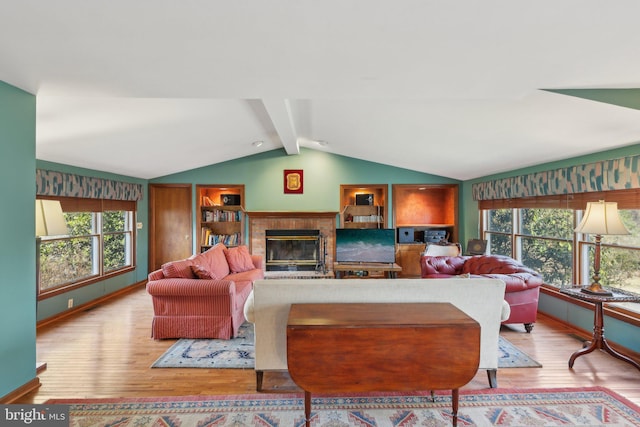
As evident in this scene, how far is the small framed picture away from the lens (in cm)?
638

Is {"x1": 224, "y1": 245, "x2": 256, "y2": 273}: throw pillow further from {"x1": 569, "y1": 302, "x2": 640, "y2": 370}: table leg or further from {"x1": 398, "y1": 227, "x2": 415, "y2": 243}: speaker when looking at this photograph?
{"x1": 569, "y1": 302, "x2": 640, "y2": 370}: table leg

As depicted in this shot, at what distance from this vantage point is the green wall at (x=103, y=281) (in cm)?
398

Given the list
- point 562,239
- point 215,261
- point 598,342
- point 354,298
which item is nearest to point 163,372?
point 354,298

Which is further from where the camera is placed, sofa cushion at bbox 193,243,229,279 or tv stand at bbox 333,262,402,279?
tv stand at bbox 333,262,402,279

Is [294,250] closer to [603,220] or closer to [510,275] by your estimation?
[510,275]

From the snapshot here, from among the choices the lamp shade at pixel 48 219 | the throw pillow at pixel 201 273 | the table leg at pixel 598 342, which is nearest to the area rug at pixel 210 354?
the throw pillow at pixel 201 273

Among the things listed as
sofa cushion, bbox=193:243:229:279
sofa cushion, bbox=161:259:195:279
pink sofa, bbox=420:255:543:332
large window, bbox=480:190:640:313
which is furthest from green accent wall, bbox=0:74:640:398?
sofa cushion, bbox=193:243:229:279

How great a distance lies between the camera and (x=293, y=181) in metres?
6.38

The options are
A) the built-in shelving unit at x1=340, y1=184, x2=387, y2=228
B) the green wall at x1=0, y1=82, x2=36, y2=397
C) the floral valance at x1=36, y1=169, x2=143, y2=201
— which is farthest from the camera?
the built-in shelving unit at x1=340, y1=184, x2=387, y2=228

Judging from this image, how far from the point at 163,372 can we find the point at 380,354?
186 centimetres

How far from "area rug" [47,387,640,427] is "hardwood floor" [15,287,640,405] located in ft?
0.38

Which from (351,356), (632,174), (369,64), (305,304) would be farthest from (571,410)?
(369,64)

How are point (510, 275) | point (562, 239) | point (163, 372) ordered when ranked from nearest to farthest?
point (163, 372) < point (510, 275) < point (562, 239)

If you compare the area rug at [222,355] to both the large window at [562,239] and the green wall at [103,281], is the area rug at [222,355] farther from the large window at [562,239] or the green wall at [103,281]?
the green wall at [103,281]
